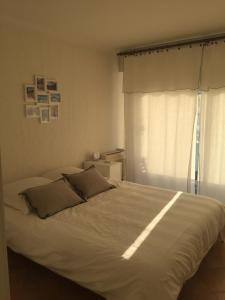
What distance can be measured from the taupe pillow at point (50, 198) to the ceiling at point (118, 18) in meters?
1.74

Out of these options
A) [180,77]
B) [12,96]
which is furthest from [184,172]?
[12,96]

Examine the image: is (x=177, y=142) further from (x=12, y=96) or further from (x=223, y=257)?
(x=12, y=96)

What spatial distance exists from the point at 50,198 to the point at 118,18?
199 centimetres

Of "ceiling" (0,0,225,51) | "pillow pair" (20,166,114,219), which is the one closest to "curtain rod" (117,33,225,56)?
"ceiling" (0,0,225,51)

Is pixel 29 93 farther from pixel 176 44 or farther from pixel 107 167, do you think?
pixel 176 44

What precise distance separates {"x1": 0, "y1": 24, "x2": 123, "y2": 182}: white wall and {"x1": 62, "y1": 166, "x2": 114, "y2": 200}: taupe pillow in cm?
58

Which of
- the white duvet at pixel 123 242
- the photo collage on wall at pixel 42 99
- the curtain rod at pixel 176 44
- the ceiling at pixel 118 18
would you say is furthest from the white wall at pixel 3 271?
the curtain rod at pixel 176 44

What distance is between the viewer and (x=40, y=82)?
3.16 meters

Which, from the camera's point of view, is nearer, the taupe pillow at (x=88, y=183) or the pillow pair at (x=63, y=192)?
the pillow pair at (x=63, y=192)

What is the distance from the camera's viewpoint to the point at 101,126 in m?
4.15

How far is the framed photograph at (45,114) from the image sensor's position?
322 centimetres

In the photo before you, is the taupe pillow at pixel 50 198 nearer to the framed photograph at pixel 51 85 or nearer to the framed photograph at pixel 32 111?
the framed photograph at pixel 32 111

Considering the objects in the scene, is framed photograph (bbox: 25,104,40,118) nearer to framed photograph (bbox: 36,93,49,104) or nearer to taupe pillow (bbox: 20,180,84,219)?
framed photograph (bbox: 36,93,49,104)

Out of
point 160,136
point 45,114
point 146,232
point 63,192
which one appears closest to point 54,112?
point 45,114
